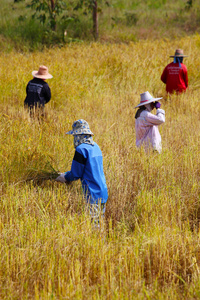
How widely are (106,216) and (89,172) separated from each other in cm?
66

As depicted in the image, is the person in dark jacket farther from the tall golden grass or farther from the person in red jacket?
the person in red jacket

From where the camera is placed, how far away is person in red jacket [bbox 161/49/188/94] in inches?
317

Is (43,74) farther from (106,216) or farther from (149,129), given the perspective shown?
(106,216)

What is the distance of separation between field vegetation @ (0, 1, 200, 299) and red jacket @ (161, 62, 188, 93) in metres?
0.75

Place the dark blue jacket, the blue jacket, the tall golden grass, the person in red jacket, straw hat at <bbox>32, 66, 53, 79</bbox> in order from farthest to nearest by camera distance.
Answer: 1. the person in red jacket
2. straw hat at <bbox>32, 66, 53, 79</bbox>
3. the dark blue jacket
4. the blue jacket
5. the tall golden grass

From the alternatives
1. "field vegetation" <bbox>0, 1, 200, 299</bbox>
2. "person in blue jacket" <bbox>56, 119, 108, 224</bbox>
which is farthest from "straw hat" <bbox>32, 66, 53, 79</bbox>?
"person in blue jacket" <bbox>56, 119, 108, 224</bbox>

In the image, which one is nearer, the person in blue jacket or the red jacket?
the person in blue jacket

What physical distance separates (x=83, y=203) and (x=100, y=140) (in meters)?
1.93

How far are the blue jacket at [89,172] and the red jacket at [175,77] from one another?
5192 mm

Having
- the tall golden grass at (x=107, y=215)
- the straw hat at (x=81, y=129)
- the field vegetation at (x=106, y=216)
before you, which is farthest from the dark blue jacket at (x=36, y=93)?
the straw hat at (x=81, y=129)

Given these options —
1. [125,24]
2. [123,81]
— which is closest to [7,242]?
[123,81]

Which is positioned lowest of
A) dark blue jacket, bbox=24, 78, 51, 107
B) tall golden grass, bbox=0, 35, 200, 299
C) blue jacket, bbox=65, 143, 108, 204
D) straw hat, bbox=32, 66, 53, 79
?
tall golden grass, bbox=0, 35, 200, 299

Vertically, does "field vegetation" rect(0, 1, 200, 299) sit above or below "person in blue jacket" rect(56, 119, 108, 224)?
below

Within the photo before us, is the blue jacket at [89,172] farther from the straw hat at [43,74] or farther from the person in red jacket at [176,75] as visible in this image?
the person in red jacket at [176,75]
